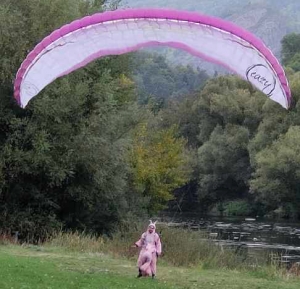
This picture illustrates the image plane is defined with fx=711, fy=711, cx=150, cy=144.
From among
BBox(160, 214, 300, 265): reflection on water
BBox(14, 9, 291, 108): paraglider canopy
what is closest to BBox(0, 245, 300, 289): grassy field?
BBox(14, 9, 291, 108): paraglider canopy

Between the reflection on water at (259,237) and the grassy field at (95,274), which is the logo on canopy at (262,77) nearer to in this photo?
the grassy field at (95,274)

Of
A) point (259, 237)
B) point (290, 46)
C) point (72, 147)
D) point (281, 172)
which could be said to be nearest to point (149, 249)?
point (72, 147)

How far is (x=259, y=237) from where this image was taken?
39.4 meters

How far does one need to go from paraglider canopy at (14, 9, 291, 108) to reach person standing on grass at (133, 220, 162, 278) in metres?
4.19

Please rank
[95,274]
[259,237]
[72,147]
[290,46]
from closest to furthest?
1. [95,274]
2. [72,147]
3. [259,237]
4. [290,46]

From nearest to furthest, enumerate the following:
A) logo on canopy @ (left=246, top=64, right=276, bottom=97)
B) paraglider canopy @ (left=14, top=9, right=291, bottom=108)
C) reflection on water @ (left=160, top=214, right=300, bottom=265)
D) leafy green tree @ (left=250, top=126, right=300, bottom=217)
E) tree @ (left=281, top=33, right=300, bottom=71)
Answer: logo on canopy @ (left=246, top=64, right=276, bottom=97)
paraglider canopy @ (left=14, top=9, right=291, bottom=108)
reflection on water @ (left=160, top=214, right=300, bottom=265)
leafy green tree @ (left=250, top=126, right=300, bottom=217)
tree @ (left=281, top=33, right=300, bottom=71)

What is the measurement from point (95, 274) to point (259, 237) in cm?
2517

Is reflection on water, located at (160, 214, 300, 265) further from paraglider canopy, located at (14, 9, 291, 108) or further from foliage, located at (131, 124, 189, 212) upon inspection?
paraglider canopy, located at (14, 9, 291, 108)

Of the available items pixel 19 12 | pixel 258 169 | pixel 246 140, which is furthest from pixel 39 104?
pixel 246 140

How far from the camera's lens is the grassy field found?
1380 centimetres

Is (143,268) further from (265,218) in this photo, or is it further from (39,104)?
(265,218)

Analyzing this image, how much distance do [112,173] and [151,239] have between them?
1354cm

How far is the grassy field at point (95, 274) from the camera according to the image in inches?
543

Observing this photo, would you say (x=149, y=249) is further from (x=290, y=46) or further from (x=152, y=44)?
(x=290, y=46)
